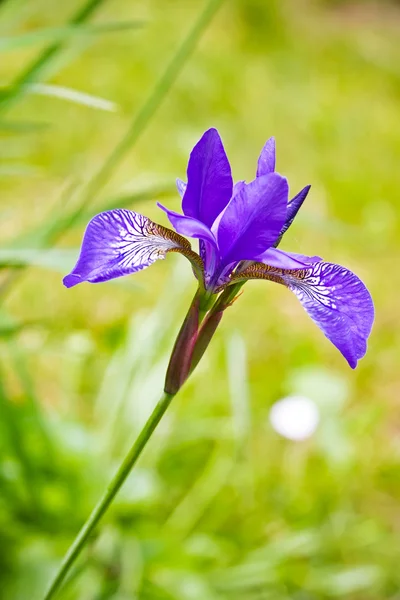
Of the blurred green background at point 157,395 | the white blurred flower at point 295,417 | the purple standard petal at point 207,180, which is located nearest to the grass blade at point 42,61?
the blurred green background at point 157,395

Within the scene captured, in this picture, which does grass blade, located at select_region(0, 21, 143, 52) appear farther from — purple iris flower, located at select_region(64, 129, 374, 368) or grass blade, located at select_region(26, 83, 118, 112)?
purple iris flower, located at select_region(64, 129, 374, 368)

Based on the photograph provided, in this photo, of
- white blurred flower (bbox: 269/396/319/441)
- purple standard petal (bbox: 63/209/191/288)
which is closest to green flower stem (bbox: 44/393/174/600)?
purple standard petal (bbox: 63/209/191/288)

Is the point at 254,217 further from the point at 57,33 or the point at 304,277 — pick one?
the point at 57,33

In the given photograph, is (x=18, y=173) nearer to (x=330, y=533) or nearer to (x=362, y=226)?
(x=330, y=533)

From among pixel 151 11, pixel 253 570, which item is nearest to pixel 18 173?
pixel 253 570

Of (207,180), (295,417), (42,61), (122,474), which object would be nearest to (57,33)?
(42,61)

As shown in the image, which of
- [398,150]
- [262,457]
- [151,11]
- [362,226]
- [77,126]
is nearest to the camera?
[262,457]

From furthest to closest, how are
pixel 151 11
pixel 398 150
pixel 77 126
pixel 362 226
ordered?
pixel 151 11, pixel 398 150, pixel 77 126, pixel 362 226
